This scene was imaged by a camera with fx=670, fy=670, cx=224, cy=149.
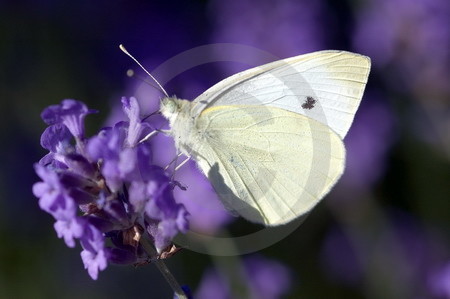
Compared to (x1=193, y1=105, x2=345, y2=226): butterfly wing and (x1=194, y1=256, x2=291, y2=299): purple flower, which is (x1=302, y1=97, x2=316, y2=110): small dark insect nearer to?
(x1=193, y1=105, x2=345, y2=226): butterfly wing

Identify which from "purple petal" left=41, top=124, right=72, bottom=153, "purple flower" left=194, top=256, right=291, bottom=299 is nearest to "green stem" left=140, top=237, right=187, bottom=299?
"purple petal" left=41, top=124, right=72, bottom=153

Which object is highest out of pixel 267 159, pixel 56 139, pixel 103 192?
pixel 56 139

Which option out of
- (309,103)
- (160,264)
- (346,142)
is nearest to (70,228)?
(160,264)

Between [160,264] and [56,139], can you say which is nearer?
[160,264]

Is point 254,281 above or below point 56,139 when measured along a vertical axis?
below

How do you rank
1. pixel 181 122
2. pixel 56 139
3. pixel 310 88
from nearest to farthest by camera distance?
1. pixel 56 139
2. pixel 181 122
3. pixel 310 88

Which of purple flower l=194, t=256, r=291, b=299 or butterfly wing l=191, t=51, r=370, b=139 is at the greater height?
butterfly wing l=191, t=51, r=370, b=139

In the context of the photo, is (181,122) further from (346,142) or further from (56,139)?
(346,142)

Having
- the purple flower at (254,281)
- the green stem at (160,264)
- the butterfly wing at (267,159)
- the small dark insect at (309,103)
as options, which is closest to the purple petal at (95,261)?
the green stem at (160,264)
